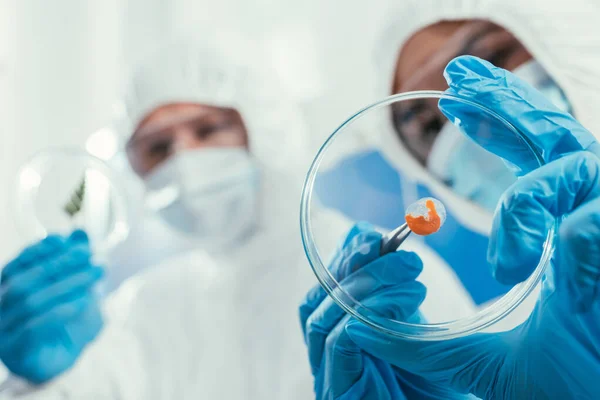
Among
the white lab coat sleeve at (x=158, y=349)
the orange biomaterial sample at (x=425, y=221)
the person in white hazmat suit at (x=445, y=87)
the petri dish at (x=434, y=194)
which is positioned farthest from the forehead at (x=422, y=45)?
the white lab coat sleeve at (x=158, y=349)

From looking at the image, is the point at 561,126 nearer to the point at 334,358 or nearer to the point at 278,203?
the point at 334,358

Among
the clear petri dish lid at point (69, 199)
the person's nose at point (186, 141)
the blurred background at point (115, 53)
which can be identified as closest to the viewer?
the clear petri dish lid at point (69, 199)

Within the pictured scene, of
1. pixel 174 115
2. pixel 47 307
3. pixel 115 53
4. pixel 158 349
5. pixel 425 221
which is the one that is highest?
pixel 115 53

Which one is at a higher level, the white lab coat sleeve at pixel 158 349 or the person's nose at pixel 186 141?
the person's nose at pixel 186 141

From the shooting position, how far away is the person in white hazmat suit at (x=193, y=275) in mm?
1302

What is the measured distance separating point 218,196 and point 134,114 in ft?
1.38

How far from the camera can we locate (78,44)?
2.06 meters

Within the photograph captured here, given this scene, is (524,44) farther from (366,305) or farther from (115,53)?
(115,53)

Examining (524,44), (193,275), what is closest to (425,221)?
(524,44)

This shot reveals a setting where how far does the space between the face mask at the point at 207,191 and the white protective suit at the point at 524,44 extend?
19.7 inches

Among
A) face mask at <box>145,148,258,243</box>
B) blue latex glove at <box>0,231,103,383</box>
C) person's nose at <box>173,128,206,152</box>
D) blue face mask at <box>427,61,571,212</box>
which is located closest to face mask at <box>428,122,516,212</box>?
blue face mask at <box>427,61,571,212</box>

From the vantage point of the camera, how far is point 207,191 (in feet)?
5.40

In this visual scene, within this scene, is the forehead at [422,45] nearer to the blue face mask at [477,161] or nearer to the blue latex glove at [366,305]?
the blue face mask at [477,161]

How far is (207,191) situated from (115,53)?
2.76 ft
